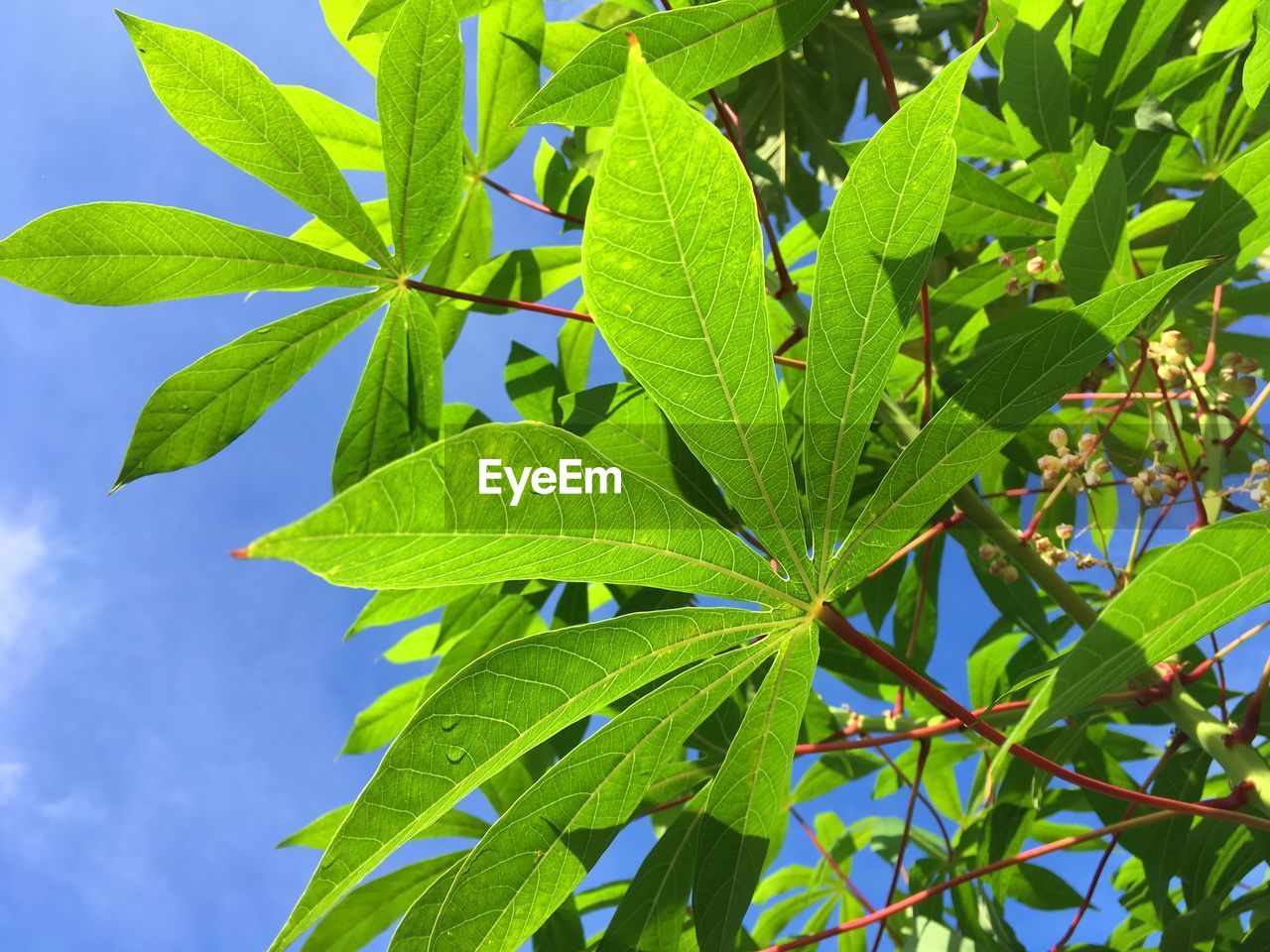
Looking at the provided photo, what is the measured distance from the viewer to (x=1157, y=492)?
1.19 m

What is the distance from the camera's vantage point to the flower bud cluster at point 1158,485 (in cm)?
118

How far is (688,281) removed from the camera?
2.10 feet

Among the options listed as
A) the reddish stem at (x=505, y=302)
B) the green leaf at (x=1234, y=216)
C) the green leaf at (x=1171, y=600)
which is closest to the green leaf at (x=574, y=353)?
the reddish stem at (x=505, y=302)

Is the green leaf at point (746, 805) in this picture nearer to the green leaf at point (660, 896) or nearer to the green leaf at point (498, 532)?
the green leaf at point (498, 532)

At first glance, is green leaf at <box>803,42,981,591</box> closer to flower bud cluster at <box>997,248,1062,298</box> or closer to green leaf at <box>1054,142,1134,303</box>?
green leaf at <box>1054,142,1134,303</box>

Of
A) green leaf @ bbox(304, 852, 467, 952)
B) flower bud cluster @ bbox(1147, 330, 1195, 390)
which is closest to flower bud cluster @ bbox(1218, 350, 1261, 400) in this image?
flower bud cluster @ bbox(1147, 330, 1195, 390)

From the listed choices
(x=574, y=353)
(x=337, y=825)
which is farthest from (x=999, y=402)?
(x=337, y=825)

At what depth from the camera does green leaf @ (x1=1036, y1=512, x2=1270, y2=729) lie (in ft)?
1.76

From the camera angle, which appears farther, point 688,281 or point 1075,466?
point 1075,466

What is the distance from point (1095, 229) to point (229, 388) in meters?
1.02

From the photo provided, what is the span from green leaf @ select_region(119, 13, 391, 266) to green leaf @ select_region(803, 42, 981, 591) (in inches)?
28.5

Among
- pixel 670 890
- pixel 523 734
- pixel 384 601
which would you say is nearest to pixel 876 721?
pixel 670 890

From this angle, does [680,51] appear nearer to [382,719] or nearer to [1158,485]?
[1158,485]

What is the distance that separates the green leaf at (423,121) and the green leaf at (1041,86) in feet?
2.26
